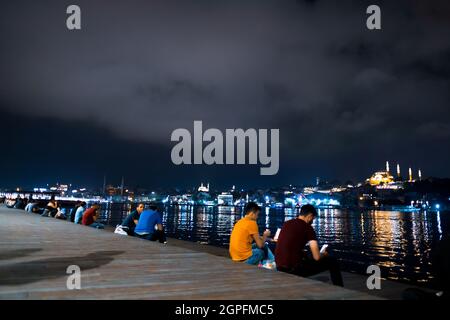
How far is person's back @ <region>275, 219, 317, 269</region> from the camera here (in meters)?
6.64

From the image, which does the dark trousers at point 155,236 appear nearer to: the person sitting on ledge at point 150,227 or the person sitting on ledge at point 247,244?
the person sitting on ledge at point 150,227

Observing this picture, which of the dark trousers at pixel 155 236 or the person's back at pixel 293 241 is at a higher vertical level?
the person's back at pixel 293 241

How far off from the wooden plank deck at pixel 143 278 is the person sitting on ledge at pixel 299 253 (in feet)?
1.48

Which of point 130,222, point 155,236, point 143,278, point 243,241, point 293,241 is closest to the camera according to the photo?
point 143,278

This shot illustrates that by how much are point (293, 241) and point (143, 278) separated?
118 inches

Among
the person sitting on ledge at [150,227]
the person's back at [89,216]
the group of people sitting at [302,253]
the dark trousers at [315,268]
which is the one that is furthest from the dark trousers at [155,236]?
the dark trousers at [315,268]

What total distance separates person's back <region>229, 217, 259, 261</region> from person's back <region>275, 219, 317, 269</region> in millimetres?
1376

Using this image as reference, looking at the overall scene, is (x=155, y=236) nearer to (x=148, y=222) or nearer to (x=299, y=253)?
(x=148, y=222)

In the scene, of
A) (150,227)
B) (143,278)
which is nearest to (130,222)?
(150,227)

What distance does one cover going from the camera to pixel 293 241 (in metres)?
6.72

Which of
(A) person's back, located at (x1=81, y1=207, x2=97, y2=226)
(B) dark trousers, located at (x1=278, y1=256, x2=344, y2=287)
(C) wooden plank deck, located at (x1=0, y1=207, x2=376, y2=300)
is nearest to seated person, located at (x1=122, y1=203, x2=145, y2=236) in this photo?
(A) person's back, located at (x1=81, y1=207, x2=97, y2=226)

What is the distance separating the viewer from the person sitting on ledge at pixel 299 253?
262 inches
